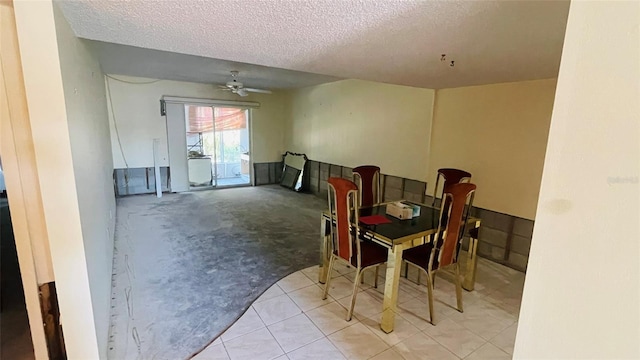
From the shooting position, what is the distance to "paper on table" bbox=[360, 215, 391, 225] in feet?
8.41

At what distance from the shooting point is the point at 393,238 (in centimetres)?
219

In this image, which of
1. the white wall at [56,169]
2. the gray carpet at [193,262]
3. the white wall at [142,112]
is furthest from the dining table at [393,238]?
the white wall at [142,112]

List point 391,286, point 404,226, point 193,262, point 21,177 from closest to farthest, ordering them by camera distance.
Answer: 1. point 21,177
2. point 391,286
3. point 404,226
4. point 193,262

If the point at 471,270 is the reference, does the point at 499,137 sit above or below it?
above

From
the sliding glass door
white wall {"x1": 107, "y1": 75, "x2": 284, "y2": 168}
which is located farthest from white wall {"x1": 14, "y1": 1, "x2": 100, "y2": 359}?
the sliding glass door

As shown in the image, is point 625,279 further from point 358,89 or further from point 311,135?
point 311,135

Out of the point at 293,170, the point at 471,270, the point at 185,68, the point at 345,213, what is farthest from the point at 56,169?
the point at 293,170

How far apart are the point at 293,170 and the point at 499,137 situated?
4733 mm

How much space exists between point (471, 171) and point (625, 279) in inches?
125

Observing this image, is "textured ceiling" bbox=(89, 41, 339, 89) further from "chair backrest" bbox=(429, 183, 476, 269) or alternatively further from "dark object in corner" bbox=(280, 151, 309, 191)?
"chair backrest" bbox=(429, 183, 476, 269)

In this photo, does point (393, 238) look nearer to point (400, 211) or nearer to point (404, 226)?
point (404, 226)

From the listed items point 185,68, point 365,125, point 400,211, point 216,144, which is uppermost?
point 185,68

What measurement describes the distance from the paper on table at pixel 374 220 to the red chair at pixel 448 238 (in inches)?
13.3

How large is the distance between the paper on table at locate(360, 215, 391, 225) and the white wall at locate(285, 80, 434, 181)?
5.97 ft
